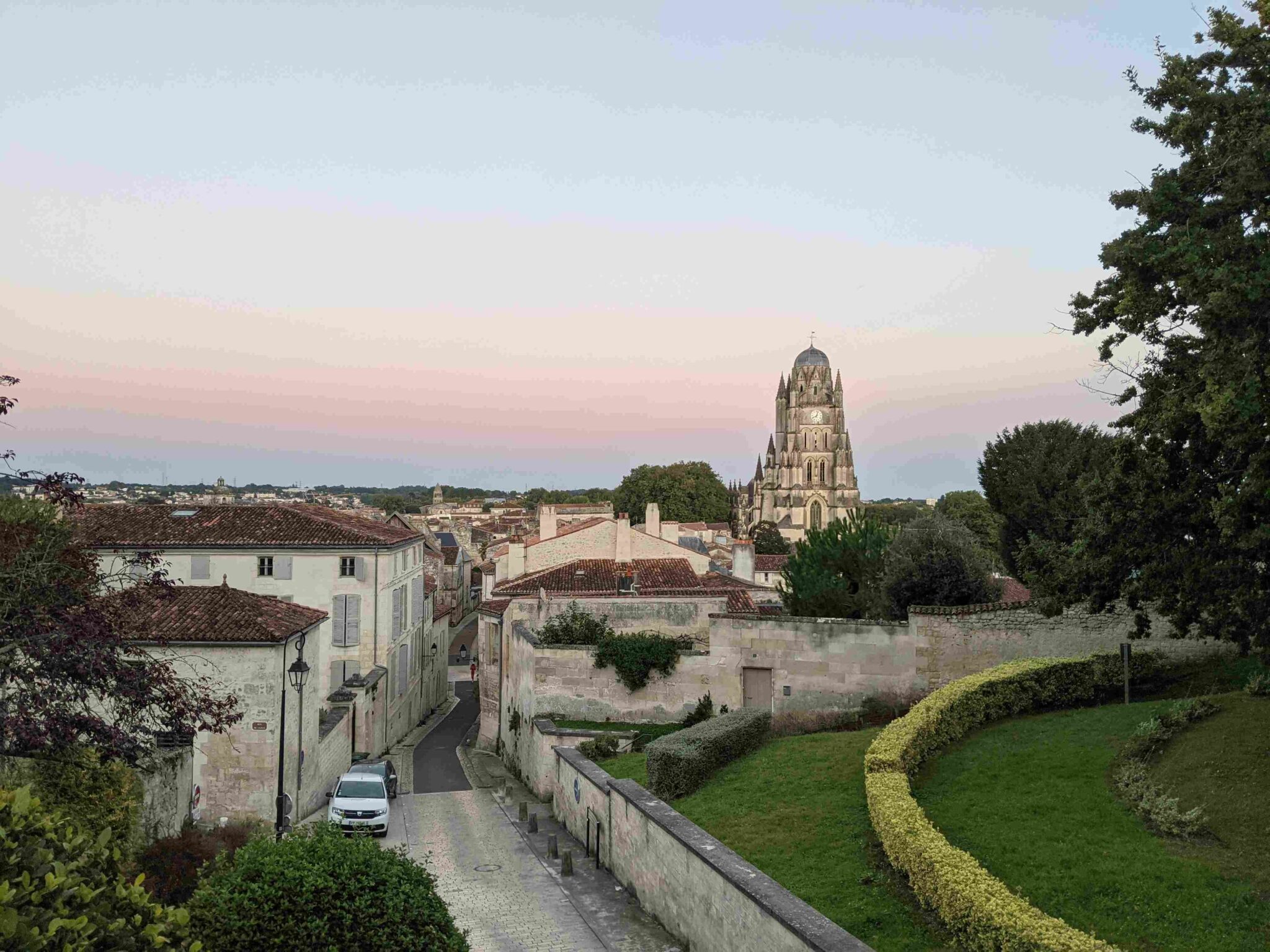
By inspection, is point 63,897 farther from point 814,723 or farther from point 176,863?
point 814,723

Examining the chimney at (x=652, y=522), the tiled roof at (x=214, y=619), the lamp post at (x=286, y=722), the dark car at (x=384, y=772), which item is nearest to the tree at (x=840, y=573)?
the chimney at (x=652, y=522)

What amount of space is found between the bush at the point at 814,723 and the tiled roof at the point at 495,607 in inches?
536

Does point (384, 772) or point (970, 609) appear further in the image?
point (384, 772)

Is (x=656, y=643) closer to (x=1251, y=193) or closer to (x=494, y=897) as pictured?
(x=494, y=897)

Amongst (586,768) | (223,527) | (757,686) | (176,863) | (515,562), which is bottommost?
(586,768)

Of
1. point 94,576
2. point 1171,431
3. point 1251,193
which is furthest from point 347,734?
point 1251,193

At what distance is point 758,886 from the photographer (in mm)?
10234

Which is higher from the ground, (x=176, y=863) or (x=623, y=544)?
(x=623, y=544)

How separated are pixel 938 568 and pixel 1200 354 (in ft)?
47.9

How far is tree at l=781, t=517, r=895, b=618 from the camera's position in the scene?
30.2 m

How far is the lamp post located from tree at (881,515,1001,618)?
1555 cm

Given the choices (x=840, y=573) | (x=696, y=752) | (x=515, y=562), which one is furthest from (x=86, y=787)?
(x=515, y=562)

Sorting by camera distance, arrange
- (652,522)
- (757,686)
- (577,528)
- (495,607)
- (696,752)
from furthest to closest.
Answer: (652,522)
(577,528)
(495,607)
(757,686)
(696,752)

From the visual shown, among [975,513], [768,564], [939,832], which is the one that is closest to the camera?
[939,832]
